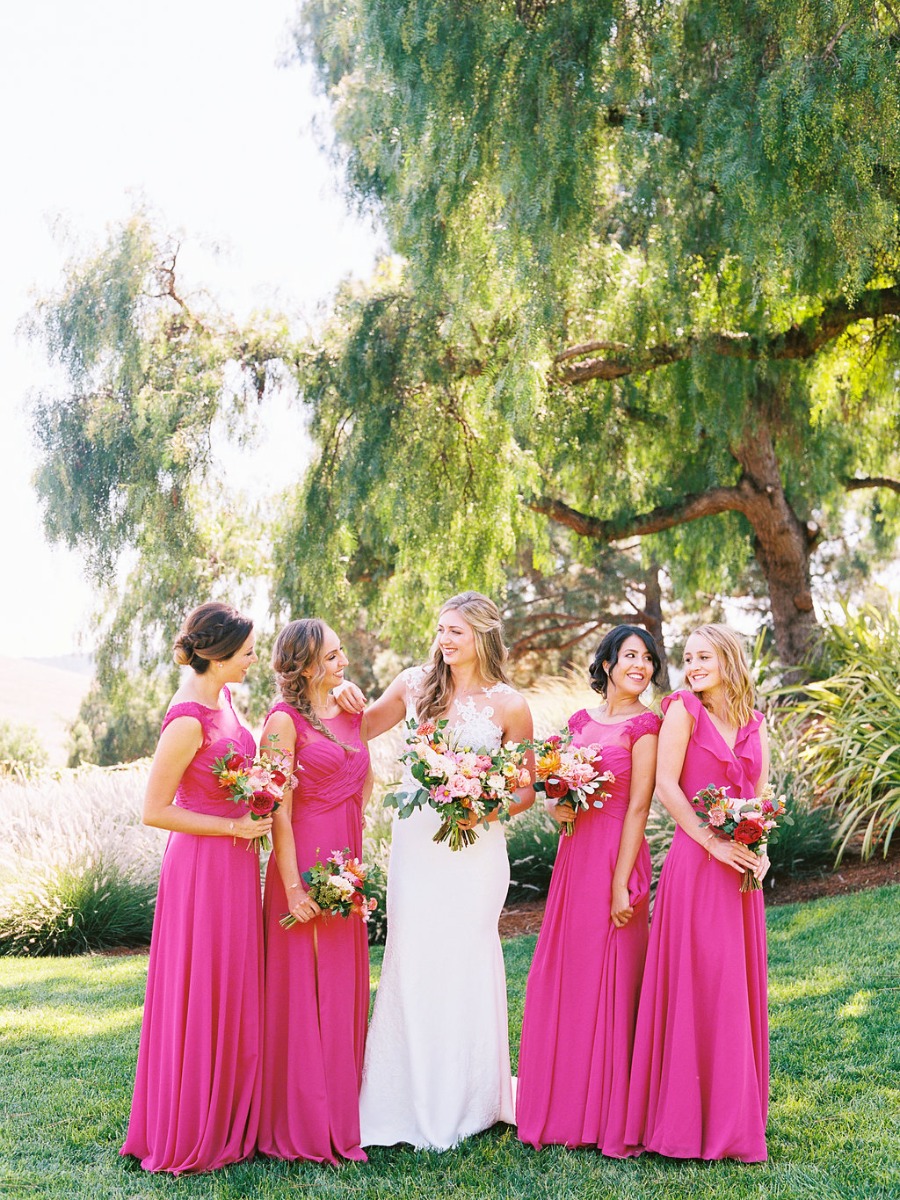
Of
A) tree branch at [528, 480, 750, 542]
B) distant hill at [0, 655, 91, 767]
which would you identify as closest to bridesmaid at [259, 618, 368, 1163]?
tree branch at [528, 480, 750, 542]

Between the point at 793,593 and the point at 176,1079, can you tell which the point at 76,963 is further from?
the point at 793,593

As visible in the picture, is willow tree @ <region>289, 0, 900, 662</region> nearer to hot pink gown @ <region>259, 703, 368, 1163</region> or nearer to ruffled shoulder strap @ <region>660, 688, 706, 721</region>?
ruffled shoulder strap @ <region>660, 688, 706, 721</region>

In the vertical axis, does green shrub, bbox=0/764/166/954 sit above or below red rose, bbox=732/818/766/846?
below

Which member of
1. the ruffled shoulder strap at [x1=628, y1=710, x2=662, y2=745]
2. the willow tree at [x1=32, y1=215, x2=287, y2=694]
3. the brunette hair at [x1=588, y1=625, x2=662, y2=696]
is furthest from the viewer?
the willow tree at [x1=32, y1=215, x2=287, y2=694]

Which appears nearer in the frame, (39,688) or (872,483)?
(872,483)

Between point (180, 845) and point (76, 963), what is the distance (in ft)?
14.2

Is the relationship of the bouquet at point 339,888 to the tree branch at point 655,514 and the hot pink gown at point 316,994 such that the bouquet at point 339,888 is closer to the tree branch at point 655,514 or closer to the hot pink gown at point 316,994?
the hot pink gown at point 316,994

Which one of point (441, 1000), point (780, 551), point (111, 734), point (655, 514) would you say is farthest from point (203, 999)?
point (111, 734)

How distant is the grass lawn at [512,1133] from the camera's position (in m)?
3.63

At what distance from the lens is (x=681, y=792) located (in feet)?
13.2

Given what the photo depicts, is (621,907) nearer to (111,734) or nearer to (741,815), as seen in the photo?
(741,815)

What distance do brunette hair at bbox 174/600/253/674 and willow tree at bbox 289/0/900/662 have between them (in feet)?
12.4

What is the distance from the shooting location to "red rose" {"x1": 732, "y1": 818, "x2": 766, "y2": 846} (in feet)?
12.4

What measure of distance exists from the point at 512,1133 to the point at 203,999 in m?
1.27
